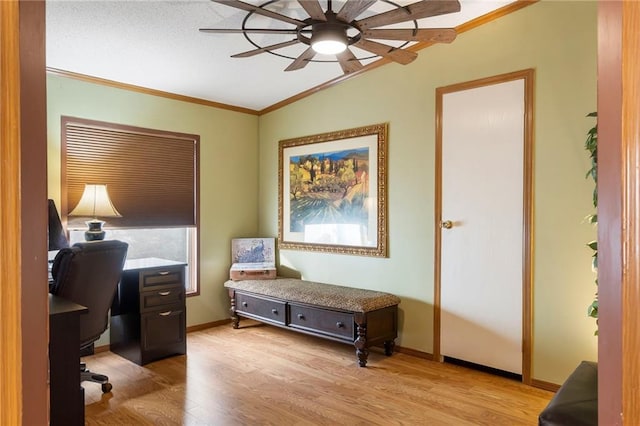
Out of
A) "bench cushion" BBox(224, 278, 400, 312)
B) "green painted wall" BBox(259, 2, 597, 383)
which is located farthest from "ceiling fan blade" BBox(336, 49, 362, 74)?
"bench cushion" BBox(224, 278, 400, 312)

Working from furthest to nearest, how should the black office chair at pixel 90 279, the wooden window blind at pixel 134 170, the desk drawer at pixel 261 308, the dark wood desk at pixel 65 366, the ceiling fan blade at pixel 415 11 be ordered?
1. the desk drawer at pixel 261 308
2. the wooden window blind at pixel 134 170
3. the black office chair at pixel 90 279
4. the ceiling fan blade at pixel 415 11
5. the dark wood desk at pixel 65 366

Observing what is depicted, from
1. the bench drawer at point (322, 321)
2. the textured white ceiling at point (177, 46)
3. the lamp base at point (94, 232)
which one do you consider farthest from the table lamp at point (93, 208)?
the bench drawer at point (322, 321)

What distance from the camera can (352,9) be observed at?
6.83ft

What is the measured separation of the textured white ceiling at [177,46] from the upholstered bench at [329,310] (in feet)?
6.50

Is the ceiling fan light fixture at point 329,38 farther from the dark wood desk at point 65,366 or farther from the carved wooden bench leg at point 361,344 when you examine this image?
the carved wooden bench leg at point 361,344

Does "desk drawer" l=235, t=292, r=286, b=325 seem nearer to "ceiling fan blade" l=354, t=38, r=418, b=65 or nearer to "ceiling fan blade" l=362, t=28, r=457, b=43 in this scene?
"ceiling fan blade" l=354, t=38, r=418, b=65

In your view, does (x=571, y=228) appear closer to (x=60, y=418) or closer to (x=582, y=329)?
(x=582, y=329)

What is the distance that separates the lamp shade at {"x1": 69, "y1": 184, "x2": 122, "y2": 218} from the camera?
3.38 metres

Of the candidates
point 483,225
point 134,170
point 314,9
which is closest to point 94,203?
point 134,170

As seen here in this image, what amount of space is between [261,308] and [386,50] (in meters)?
2.68

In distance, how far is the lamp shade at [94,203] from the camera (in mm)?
3377

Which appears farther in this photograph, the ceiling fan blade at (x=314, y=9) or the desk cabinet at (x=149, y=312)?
the desk cabinet at (x=149, y=312)

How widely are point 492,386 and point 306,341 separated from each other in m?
1.71

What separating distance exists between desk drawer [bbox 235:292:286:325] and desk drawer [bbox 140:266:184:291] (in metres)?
0.82
